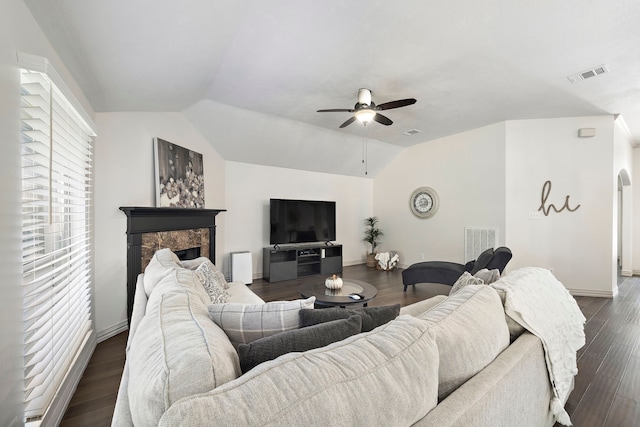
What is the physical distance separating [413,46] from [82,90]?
2.83m

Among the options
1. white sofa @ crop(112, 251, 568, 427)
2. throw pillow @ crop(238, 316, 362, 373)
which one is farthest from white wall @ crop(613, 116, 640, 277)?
throw pillow @ crop(238, 316, 362, 373)

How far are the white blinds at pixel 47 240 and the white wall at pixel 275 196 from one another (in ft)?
9.02

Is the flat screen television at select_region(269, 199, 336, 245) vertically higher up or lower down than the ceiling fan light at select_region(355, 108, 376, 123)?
lower down

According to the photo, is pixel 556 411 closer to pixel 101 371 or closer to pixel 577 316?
pixel 577 316

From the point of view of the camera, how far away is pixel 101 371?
2287mm

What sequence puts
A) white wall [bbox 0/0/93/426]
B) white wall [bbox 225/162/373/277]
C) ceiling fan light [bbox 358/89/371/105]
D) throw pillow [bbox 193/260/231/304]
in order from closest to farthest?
white wall [bbox 0/0/93/426]
throw pillow [bbox 193/260/231/304]
ceiling fan light [bbox 358/89/371/105]
white wall [bbox 225/162/373/277]

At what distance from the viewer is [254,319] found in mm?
1097

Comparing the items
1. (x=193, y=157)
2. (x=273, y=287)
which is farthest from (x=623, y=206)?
(x=193, y=157)

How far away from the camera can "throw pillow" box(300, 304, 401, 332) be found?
1094 millimetres

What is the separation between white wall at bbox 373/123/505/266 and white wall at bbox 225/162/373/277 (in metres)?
0.58

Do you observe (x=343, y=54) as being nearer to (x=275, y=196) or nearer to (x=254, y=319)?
(x=254, y=319)

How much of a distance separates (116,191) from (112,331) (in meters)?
1.44

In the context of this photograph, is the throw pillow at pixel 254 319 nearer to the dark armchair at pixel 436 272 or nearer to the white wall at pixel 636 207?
the dark armchair at pixel 436 272

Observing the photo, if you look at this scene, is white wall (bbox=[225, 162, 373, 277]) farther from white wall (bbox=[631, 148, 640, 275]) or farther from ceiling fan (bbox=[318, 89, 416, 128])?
white wall (bbox=[631, 148, 640, 275])
